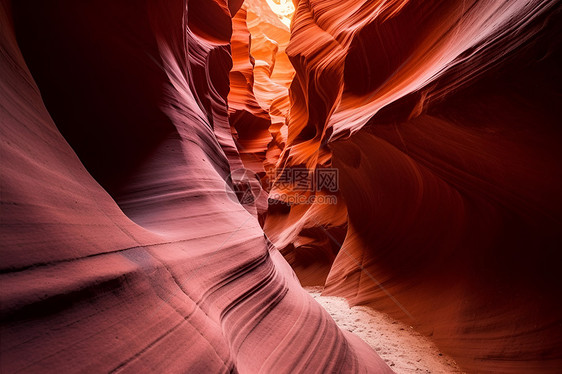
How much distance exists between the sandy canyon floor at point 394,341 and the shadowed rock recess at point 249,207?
0.50ft

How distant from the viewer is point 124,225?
4.75ft

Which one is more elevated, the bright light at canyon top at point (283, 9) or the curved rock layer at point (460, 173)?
the bright light at canyon top at point (283, 9)

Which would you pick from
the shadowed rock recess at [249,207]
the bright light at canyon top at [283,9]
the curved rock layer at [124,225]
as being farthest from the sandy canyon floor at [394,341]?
the bright light at canyon top at [283,9]

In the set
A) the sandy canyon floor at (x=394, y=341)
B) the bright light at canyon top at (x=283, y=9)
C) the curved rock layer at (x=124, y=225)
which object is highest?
the bright light at canyon top at (x=283, y=9)

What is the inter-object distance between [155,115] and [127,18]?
40.2 inches

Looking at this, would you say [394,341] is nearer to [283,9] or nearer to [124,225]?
[124,225]

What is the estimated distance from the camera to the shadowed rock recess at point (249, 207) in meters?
1.01

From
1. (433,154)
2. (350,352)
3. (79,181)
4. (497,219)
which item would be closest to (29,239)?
(79,181)

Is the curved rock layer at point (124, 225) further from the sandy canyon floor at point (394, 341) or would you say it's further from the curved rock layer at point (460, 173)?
the curved rock layer at point (460, 173)

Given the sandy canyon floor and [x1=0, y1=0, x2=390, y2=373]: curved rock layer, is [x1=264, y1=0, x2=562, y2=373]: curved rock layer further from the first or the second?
[x1=0, y1=0, x2=390, y2=373]: curved rock layer

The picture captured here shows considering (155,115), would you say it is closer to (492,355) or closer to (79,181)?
(79,181)

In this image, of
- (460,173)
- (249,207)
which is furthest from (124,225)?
(249,207)

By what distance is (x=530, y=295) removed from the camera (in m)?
2.78

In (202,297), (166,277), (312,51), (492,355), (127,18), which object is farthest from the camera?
(312,51)
